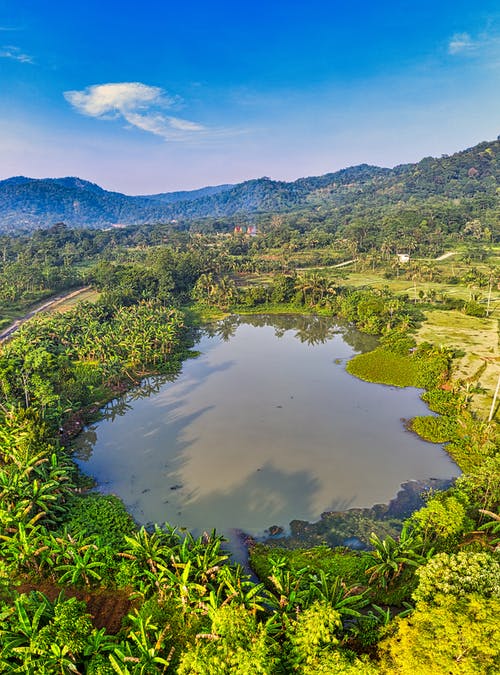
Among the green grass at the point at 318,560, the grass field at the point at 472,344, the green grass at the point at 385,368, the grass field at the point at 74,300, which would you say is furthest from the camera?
the grass field at the point at 74,300

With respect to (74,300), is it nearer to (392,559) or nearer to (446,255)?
(392,559)

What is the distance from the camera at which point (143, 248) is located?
5276 inches

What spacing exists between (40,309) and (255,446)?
156 ft

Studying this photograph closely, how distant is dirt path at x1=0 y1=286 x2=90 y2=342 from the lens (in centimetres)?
4916

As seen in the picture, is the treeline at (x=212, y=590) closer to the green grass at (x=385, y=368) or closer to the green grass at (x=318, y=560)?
the green grass at (x=318, y=560)

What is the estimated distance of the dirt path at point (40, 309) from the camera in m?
49.2

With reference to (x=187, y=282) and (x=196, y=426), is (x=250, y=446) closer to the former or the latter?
(x=196, y=426)

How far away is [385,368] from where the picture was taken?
3991cm

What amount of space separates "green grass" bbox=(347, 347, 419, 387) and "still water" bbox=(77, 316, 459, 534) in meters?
1.23

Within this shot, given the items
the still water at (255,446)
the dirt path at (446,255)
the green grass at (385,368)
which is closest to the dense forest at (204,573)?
the green grass at (385,368)

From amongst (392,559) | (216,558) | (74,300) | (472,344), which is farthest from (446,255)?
(216,558)

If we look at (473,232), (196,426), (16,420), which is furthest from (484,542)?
(473,232)

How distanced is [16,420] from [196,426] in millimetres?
12196

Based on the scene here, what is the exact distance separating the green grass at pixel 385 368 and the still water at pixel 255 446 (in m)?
1.23
